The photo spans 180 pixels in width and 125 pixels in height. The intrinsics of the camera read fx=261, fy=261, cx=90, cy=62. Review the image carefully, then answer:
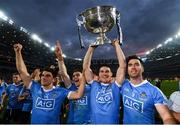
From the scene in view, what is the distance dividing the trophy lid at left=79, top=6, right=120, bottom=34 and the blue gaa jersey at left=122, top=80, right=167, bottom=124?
1.07 metres

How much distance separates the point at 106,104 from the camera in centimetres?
383

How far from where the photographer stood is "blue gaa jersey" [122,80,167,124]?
3246 mm

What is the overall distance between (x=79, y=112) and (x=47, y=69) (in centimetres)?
117

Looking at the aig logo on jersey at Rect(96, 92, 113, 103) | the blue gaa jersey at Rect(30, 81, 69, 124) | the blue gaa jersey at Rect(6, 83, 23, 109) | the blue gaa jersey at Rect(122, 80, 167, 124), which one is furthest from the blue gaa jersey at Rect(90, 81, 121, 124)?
the blue gaa jersey at Rect(6, 83, 23, 109)

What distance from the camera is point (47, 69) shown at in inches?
172

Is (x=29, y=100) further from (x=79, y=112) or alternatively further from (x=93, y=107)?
(x=93, y=107)

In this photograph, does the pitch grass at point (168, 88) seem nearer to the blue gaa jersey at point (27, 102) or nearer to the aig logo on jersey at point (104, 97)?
the blue gaa jersey at point (27, 102)

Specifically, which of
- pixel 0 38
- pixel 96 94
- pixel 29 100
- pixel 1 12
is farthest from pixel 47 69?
pixel 0 38

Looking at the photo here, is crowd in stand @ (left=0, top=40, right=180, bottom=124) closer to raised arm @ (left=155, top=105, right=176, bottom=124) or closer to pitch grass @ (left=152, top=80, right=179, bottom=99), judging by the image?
raised arm @ (left=155, top=105, right=176, bottom=124)

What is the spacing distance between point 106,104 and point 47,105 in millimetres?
975

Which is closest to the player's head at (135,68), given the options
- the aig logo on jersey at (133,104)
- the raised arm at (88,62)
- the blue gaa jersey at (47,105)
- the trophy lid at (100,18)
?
the aig logo on jersey at (133,104)

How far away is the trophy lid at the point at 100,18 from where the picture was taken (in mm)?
3896

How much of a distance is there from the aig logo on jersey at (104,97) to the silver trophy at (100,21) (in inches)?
30.1

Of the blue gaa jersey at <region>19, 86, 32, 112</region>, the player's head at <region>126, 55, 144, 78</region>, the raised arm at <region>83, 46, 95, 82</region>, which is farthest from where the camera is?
the blue gaa jersey at <region>19, 86, 32, 112</region>
